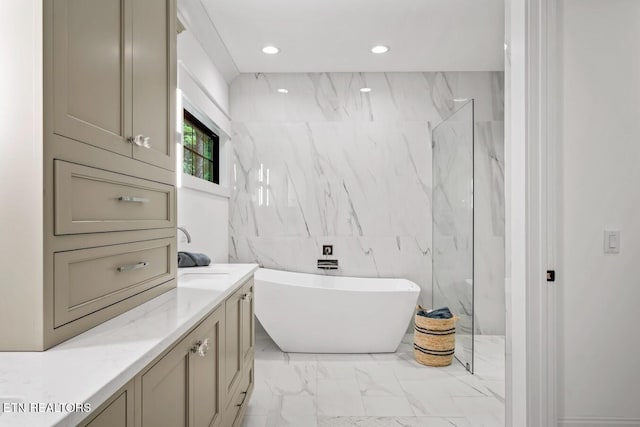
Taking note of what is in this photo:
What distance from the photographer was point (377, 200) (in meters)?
3.75

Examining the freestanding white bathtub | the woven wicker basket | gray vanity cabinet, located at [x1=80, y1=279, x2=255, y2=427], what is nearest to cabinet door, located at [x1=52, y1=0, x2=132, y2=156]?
gray vanity cabinet, located at [x1=80, y1=279, x2=255, y2=427]

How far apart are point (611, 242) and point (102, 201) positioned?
5.93 ft

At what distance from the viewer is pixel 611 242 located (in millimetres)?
1514

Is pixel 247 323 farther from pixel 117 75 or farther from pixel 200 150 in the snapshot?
pixel 200 150

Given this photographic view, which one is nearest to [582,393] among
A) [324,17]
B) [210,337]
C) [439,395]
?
[439,395]

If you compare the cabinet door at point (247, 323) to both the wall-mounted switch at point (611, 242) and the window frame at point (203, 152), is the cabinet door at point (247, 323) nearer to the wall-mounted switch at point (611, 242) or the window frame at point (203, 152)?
the window frame at point (203, 152)

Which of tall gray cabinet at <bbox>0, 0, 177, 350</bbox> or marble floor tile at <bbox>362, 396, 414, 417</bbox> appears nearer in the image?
tall gray cabinet at <bbox>0, 0, 177, 350</bbox>

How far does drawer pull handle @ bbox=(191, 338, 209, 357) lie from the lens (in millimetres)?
1177

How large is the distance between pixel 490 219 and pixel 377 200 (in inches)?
43.3

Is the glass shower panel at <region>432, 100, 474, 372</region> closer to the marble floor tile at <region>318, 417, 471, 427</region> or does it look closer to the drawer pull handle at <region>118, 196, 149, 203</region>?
the marble floor tile at <region>318, 417, 471, 427</region>

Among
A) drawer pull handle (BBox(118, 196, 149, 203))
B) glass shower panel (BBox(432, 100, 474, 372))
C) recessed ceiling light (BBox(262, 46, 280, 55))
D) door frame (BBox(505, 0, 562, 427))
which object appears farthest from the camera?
recessed ceiling light (BBox(262, 46, 280, 55))

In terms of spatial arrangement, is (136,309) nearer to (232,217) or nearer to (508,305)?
(508,305)

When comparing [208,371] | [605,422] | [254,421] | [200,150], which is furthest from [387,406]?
[200,150]

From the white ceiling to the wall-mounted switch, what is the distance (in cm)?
176
